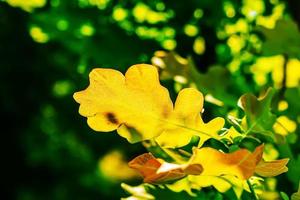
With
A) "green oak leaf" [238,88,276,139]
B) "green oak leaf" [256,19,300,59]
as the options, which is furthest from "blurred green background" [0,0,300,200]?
"green oak leaf" [238,88,276,139]

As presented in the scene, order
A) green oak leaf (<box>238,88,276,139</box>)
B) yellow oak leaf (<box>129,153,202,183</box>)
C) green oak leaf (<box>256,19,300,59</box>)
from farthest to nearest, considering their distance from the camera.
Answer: green oak leaf (<box>256,19,300,59</box>) < green oak leaf (<box>238,88,276,139</box>) < yellow oak leaf (<box>129,153,202,183</box>)

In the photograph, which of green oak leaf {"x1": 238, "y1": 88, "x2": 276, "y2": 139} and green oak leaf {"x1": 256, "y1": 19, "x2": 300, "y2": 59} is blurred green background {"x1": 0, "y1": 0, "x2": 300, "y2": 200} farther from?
green oak leaf {"x1": 238, "y1": 88, "x2": 276, "y2": 139}

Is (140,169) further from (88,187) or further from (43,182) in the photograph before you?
(43,182)

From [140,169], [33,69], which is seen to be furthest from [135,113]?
[33,69]

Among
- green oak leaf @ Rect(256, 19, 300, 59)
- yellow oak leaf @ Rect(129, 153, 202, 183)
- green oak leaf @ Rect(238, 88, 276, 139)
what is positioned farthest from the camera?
green oak leaf @ Rect(256, 19, 300, 59)

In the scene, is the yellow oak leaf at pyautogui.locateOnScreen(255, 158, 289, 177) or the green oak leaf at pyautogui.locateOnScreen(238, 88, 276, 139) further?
the green oak leaf at pyautogui.locateOnScreen(238, 88, 276, 139)

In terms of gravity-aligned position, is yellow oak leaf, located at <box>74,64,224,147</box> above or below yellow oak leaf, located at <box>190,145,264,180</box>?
above

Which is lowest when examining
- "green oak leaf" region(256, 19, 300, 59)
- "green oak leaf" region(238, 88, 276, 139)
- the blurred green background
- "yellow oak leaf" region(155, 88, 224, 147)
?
"yellow oak leaf" region(155, 88, 224, 147)

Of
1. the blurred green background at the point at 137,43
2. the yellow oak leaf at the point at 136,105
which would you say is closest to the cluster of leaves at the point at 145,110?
the yellow oak leaf at the point at 136,105
